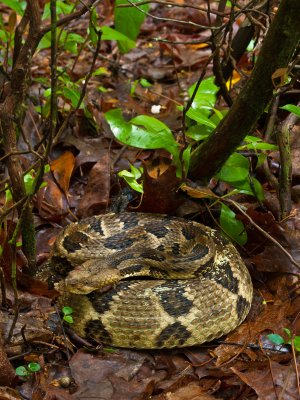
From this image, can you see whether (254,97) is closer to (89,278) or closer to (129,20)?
(129,20)

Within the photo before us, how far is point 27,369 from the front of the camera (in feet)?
10.8

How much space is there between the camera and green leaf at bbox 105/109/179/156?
14.1 feet

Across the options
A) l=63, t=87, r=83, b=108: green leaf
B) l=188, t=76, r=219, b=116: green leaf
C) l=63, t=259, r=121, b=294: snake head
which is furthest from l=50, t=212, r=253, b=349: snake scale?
l=63, t=87, r=83, b=108: green leaf

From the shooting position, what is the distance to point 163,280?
4082 mm

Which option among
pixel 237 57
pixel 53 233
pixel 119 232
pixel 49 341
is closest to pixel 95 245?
pixel 119 232

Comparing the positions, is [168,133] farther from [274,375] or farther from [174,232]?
[274,375]

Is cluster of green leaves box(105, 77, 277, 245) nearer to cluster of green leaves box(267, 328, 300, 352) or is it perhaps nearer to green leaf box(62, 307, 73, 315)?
cluster of green leaves box(267, 328, 300, 352)

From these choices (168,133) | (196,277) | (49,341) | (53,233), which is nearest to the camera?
(49,341)

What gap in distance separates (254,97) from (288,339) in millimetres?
1607

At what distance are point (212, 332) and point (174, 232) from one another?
0.92 m

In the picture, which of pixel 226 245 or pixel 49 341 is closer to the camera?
pixel 49 341

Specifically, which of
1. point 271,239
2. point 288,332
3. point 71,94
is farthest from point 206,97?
point 288,332

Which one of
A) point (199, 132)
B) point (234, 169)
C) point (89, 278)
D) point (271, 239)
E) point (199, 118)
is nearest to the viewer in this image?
point (89, 278)

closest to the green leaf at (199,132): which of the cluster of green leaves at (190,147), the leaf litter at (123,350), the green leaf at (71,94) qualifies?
the cluster of green leaves at (190,147)
